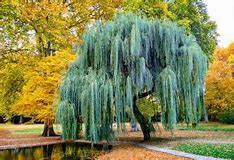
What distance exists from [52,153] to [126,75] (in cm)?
589

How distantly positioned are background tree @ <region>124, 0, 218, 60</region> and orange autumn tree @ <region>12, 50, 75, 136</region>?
6.80 meters

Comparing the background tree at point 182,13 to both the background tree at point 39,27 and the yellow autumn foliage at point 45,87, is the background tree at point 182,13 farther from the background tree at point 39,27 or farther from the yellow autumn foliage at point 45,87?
the yellow autumn foliage at point 45,87

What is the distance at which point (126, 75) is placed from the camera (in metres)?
17.1

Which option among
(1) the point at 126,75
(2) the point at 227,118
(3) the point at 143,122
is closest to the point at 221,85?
(2) the point at 227,118

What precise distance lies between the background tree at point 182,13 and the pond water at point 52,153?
434 inches

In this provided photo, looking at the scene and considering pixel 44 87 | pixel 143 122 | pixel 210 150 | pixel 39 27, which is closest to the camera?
pixel 210 150

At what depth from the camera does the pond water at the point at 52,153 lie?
1706cm

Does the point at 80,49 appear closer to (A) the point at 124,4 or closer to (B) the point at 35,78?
(B) the point at 35,78

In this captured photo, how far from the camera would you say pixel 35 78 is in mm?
24719

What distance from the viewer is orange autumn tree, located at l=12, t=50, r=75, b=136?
79.4ft

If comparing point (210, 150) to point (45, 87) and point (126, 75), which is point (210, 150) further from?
point (45, 87)

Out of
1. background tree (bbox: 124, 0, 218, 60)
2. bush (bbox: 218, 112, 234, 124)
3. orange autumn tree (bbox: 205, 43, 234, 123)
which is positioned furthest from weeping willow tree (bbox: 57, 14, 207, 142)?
bush (bbox: 218, 112, 234, 124)

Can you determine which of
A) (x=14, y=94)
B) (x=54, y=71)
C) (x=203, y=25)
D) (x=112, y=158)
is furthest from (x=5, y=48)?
(x=203, y=25)

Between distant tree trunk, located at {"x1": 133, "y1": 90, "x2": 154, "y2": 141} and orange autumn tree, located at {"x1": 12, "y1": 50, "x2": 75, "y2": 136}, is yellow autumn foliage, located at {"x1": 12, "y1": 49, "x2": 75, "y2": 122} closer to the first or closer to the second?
orange autumn tree, located at {"x1": 12, "y1": 50, "x2": 75, "y2": 136}
